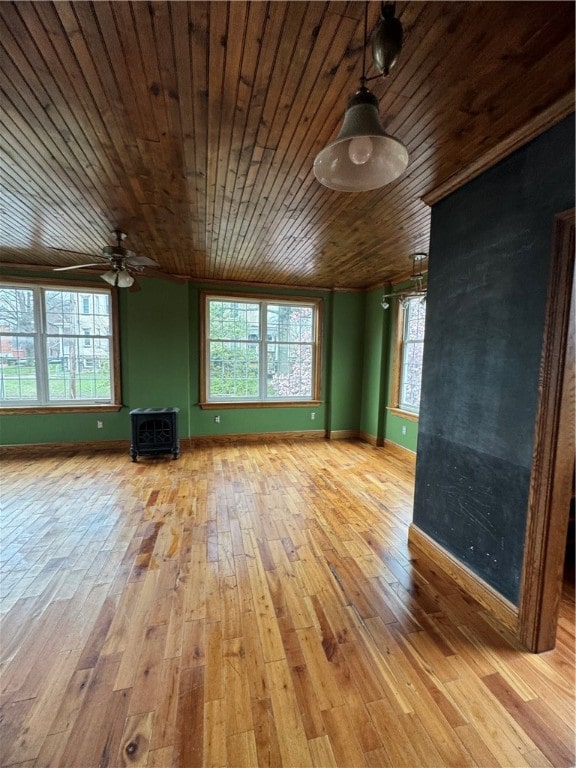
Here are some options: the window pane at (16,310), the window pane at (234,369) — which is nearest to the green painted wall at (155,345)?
the window pane at (234,369)

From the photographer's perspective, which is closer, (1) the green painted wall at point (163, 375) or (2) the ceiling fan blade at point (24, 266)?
(2) the ceiling fan blade at point (24, 266)

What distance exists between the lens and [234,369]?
18.0 feet

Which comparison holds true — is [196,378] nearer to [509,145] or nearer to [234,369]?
[234,369]

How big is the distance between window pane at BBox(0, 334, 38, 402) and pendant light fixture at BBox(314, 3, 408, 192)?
5248 millimetres

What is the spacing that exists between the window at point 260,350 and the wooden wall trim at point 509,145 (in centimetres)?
352

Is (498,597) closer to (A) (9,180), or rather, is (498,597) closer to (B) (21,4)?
(B) (21,4)

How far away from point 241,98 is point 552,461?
2.33 metres

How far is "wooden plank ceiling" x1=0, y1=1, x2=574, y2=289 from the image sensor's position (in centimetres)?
119

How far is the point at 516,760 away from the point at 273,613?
44.5 inches

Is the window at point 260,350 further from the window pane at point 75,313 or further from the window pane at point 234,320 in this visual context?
the window pane at point 75,313

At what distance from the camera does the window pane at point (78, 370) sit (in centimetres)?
475

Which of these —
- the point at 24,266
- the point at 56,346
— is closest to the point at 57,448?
the point at 56,346

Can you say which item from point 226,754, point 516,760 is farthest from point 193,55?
point 516,760

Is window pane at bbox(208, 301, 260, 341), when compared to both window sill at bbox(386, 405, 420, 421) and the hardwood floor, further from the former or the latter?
the hardwood floor
